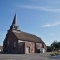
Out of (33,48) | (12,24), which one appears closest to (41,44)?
(33,48)

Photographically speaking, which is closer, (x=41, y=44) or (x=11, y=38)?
(x=11, y=38)

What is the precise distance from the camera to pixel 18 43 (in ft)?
217

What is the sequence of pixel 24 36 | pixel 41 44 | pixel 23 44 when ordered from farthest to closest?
pixel 41 44 < pixel 24 36 < pixel 23 44

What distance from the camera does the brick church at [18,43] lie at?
2534 inches

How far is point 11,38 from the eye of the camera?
70.5 m

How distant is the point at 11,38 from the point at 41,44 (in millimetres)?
17524

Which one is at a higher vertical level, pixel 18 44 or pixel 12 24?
pixel 12 24

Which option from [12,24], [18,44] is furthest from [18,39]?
[12,24]

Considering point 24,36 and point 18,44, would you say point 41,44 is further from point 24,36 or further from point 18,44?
point 18,44

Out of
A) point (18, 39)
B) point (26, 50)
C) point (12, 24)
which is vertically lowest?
point (26, 50)

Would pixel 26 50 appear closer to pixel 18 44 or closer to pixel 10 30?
pixel 18 44

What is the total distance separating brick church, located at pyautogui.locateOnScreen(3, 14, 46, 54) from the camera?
64.4 metres

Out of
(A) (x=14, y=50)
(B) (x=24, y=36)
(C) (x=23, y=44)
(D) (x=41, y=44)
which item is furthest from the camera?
(D) (x=41, y=44)

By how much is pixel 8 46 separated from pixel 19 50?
8.74 meters
